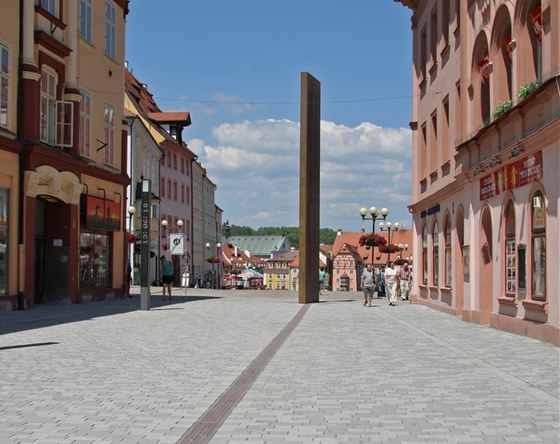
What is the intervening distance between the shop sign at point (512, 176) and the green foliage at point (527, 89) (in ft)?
3.88

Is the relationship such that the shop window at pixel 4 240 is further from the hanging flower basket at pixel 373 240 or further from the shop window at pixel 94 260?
the hanging flower basket at pixel 373 240

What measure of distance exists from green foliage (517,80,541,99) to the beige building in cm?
3

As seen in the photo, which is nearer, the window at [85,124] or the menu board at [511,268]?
the menu board at [511,268]

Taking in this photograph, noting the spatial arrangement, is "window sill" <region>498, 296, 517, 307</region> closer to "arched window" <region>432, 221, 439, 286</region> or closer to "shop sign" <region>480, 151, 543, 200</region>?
"shop sign" <region>480, 151, 543, 200</region>

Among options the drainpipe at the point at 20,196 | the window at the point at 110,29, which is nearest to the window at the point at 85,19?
the window at the point at 110,29

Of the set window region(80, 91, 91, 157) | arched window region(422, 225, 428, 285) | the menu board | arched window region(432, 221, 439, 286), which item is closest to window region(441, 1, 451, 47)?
arched window region(432, 221, 439, 286)

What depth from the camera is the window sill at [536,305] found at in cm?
1605

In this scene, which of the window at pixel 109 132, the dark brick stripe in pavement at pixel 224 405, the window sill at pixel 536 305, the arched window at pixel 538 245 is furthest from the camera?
the window at pixel 109 132

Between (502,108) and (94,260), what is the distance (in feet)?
58.7

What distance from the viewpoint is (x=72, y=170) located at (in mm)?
28375

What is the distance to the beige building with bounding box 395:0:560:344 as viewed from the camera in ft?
52.0

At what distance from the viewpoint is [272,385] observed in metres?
10.1

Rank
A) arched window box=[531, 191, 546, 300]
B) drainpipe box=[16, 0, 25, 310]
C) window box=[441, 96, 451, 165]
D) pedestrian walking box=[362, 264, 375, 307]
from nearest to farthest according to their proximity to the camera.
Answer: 1. arched window box=[531, 191, 546, 300]
2. drainpipe box=[16, 0, 25, 310]
3. window box=[441, 96, 451, 165]
4. pedestrian walking box=[362, 264, 375, 307]

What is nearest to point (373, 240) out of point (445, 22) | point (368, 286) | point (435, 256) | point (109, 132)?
point (368, 286)
